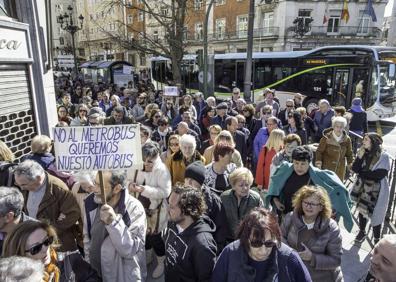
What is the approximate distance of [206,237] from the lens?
8.02 feet

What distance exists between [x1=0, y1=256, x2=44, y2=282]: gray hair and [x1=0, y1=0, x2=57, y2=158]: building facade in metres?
4.61

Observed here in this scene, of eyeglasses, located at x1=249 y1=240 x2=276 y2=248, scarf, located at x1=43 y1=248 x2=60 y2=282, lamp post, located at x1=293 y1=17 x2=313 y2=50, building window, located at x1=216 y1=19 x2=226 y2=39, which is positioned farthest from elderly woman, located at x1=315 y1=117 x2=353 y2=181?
building window, located at x1=216 y1=19 x2=226 y2=39

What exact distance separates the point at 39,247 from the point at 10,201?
54 cm

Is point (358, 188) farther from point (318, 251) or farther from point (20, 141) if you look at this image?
point (20, 141)

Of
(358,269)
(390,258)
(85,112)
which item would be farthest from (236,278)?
(85,112)

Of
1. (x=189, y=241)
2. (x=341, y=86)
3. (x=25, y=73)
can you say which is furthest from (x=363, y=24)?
(x=189, y=241)

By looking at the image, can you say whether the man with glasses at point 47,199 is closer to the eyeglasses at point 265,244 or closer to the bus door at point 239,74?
the eyeglasses at point 265,244

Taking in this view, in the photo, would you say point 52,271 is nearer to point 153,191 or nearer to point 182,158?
point 153,191

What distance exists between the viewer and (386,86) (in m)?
13.3

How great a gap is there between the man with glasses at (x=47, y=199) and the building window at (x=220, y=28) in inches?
1517

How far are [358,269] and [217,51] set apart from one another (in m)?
38.5

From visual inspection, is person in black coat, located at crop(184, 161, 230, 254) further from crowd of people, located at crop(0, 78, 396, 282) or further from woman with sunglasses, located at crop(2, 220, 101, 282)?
woman with sunglasses, located at crop(2, 220, 101, 282)

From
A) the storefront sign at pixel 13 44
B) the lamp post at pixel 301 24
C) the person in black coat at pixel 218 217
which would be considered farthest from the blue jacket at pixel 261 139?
the lamp post at pixel 301 24

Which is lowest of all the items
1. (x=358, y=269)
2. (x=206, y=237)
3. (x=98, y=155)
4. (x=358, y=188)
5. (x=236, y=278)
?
(x=358, y=269)
